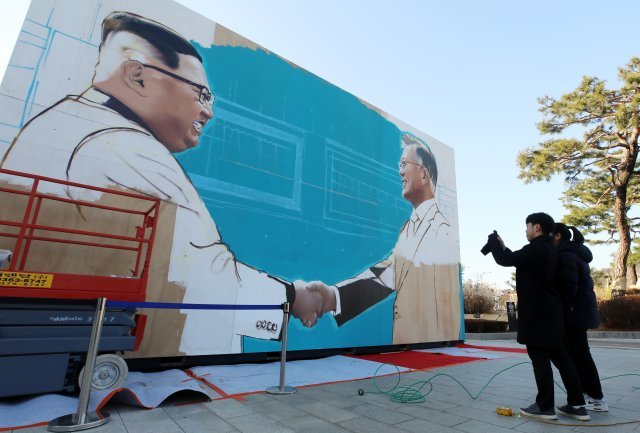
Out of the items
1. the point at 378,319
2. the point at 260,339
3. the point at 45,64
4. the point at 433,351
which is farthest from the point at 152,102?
the point at 433,351

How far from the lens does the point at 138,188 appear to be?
4418 mm

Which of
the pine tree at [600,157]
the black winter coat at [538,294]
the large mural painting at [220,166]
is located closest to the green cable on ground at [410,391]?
the black winter coat at [538,294]

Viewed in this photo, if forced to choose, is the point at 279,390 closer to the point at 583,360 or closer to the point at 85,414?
the point at 85,414

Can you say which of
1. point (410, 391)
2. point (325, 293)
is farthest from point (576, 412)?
point (325, 293)

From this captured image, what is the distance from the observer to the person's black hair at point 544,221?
292 centimetres

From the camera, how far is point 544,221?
9.57 ft

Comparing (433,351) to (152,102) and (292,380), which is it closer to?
(292,380)

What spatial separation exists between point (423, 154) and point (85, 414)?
27.4ft

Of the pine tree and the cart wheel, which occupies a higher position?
the pine tree

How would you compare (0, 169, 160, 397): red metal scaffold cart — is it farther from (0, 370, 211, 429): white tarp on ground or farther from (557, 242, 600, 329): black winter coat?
(557, 242, 600, 329): black winter coat

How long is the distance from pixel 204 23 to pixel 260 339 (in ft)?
16.6

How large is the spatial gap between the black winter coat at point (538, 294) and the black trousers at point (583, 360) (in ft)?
1.69

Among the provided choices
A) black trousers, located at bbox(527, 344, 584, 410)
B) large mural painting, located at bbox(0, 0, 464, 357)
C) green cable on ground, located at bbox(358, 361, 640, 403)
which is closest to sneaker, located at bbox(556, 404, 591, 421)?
black trousers, located at bbox(527, 344, 584, 410)

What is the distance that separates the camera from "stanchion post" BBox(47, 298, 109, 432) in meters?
2.29
